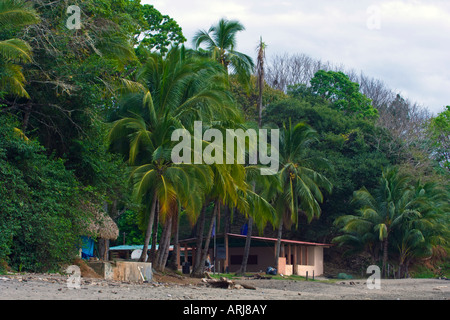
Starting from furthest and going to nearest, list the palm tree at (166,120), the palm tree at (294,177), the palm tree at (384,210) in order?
the palm tree at (384,210), the palm tree at (294,177), the palm tree at (166,120)

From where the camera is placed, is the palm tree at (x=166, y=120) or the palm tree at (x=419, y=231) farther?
the palm tree at (x=419, y=231)

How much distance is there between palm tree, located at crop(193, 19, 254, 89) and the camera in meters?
28.0

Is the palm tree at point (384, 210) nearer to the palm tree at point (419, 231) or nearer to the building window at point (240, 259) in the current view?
→ the palm tree at point (419, 231)

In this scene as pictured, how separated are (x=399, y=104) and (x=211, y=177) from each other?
45.2 m

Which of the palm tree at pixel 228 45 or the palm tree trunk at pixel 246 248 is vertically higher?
the palm tree at pixel 228 45

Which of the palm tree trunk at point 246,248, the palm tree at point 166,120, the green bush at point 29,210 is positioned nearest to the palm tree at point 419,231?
the palm tree trunk at point 246,248

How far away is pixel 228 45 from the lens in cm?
2827

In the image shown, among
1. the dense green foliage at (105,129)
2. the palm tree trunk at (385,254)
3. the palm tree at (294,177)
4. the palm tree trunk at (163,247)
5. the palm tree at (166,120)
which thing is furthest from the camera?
the palm tree trunk at (385,254)

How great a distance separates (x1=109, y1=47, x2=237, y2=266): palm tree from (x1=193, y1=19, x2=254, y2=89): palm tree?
5.85 m

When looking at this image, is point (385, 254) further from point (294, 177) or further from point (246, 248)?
point (246, 248)

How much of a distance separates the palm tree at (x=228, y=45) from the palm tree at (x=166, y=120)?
230 inches

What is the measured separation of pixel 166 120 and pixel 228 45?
9.46m

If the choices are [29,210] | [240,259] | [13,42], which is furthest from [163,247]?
[240,259]

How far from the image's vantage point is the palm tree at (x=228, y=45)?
28000 millimetres
